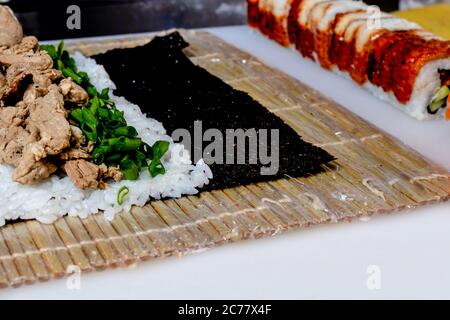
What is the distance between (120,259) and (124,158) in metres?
0.56

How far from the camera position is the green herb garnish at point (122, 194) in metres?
2.63

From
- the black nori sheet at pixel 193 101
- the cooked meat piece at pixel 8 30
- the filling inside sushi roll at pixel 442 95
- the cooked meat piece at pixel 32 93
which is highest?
the cooked meat piece at pixel 8 30

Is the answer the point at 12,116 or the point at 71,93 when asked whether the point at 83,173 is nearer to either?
the point at 12,116

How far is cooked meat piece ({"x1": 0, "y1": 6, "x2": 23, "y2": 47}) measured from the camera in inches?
133

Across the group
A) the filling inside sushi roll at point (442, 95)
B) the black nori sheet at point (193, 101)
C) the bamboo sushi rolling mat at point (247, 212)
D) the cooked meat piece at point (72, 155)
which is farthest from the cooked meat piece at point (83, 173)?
the filling inside sushi roll at point (442, 95)

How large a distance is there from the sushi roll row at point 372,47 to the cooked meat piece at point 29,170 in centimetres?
192

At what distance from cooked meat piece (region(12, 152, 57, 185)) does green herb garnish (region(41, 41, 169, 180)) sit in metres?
0.24

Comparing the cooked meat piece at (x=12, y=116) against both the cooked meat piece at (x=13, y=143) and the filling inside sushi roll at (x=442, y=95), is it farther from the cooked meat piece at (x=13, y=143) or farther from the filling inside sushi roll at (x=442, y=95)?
the filling inside sushi roll at (x=442, y=95)

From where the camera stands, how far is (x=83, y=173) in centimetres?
263

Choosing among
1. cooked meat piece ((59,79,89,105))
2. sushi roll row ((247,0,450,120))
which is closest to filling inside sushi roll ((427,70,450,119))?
sushi roll row ((247,0,450,120))

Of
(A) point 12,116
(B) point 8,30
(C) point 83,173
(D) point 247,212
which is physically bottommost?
(D) point 247,212

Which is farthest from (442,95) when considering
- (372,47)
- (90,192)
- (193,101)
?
(90,192)

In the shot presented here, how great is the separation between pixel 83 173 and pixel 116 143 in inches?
9.1

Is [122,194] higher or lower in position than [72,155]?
lower
